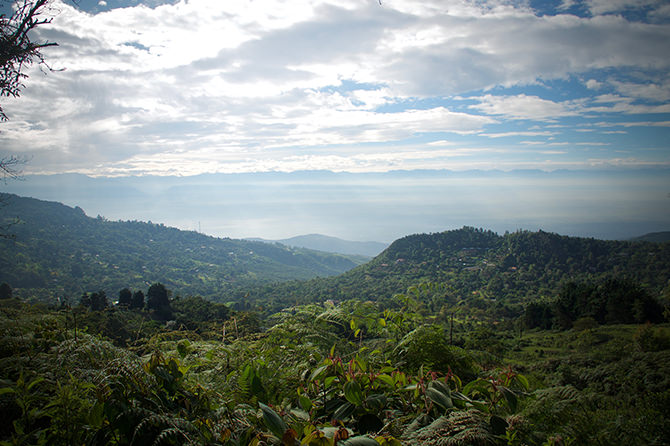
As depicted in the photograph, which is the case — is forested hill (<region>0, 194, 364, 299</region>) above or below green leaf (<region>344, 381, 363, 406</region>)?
below

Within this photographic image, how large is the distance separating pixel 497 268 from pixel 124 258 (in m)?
124

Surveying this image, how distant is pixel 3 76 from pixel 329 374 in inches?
251

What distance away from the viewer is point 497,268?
79125mm

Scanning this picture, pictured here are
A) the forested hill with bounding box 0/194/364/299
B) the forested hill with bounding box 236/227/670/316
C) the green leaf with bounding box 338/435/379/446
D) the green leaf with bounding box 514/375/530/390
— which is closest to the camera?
the green leaf with bounding box 338/435/379/446

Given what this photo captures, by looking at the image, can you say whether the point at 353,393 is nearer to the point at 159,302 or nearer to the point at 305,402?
the point at 305,402

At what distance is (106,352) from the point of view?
221 centimetres

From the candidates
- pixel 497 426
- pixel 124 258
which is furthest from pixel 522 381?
pixel 124 258

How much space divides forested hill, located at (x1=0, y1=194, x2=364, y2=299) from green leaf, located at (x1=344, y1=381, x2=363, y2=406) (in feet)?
264

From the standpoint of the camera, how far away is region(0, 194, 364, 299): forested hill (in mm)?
80500

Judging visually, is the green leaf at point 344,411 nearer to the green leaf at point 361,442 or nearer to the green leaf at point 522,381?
the green leaf at point 361,442

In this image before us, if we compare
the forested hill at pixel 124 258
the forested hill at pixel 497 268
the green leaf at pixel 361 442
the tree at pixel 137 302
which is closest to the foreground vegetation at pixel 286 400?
the green leaf at pixel 361 442

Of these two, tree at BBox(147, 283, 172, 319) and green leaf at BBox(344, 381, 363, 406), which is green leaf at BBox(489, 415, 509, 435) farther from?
tree at BBox(147, 283, 172, 319)

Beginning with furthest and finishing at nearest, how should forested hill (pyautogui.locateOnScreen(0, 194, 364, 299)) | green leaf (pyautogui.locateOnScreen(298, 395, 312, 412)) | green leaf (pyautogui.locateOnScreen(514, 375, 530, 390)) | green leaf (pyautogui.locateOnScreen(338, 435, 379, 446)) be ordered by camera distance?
forested hill (pyautogui.locateOnScreen(0, 194, 364, 299)), green leaf (pyautogui.locateOnScreen(514, 375, 530, 390)), green leaf (pyautogui.locateOnScreen(298, 395, 312, 412)), green leaf (pyautogui.locateOnScreen(338, 435, 379, 446))

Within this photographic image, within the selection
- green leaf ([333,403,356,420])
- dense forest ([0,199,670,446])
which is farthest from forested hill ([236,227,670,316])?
green leaf ([333,403,356,420])
